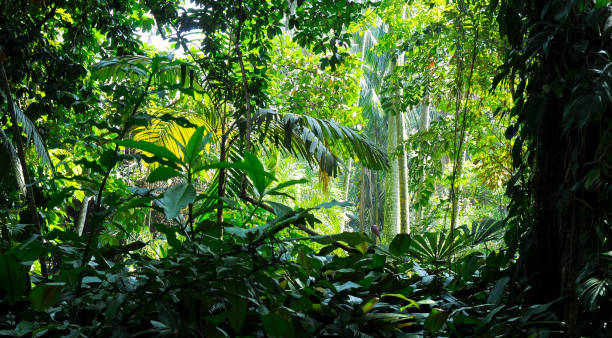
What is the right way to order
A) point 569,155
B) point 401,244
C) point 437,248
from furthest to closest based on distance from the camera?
1. point 437,248
2. point 401,244
3. point 569,155

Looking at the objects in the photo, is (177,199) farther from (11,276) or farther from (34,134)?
(34,134)

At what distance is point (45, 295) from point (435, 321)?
2.26 feet

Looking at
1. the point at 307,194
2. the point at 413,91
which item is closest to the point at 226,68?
the point at 413,91

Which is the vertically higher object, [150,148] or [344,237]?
[150,148]

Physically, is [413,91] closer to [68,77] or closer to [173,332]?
[68,77]

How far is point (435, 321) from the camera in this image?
0.93 m

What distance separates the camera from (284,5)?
2.86m

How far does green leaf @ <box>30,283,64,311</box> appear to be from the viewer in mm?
767

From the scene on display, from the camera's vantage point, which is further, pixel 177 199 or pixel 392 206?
pixel 392 206

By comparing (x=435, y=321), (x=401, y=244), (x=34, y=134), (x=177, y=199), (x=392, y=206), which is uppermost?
(x=34, y=134)

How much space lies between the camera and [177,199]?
2.39 feet

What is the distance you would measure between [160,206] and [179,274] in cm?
16


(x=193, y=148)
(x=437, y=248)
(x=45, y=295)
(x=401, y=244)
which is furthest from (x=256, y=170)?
(x=437, y=248)

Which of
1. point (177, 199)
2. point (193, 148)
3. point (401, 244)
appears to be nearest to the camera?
point (177, 199)
